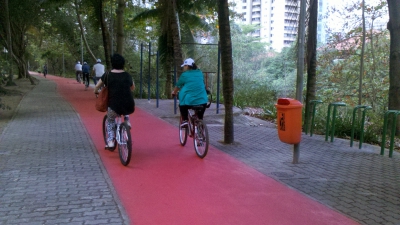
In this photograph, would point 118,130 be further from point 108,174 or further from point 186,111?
point 186,111

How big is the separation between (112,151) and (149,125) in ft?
10.7

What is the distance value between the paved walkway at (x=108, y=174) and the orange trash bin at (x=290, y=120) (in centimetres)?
52

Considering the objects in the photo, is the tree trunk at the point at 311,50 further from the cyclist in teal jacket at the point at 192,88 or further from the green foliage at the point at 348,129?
the cyclist in teal jacket at the point at 192,88

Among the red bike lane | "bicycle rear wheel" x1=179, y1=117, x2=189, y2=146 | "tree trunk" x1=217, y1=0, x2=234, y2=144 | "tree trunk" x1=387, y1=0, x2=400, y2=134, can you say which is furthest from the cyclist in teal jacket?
"tree trunk" x1=387, y1=0, x2=400, y2=134

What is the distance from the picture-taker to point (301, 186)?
543cm

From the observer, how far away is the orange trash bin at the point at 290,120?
6242mm

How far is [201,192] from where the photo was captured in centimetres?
503

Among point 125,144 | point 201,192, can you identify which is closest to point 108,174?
point 125,144

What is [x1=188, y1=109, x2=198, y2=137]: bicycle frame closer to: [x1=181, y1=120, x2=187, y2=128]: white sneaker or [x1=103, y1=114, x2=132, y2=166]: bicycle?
[x1=181, y1=120, x2=187, y2=128]: white sneaker

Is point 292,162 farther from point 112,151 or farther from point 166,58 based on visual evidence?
point 166,58

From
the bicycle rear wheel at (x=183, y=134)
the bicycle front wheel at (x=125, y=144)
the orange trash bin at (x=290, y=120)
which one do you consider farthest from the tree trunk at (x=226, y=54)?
the bicycle front wheel at (x=125, y=144)

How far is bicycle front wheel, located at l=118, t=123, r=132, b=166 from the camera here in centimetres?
595

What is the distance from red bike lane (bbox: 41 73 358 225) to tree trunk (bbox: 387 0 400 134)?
5.69 metres

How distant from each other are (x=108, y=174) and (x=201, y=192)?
1517 millimetres
